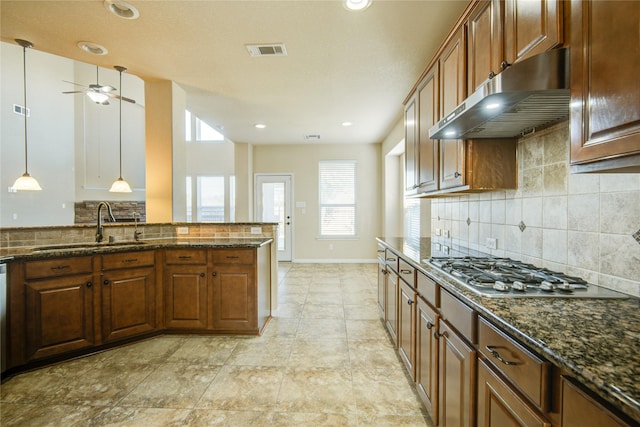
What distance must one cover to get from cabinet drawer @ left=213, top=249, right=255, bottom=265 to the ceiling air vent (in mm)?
1921

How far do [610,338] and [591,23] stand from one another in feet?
3.12

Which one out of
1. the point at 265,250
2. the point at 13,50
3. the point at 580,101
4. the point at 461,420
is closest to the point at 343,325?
the point at 265,250

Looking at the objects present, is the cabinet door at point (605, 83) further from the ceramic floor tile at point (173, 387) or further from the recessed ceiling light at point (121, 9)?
the recessed ceiling light at point (121, 9)

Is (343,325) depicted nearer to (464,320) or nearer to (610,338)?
(464,320)

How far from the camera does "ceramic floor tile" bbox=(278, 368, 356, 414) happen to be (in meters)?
1.80

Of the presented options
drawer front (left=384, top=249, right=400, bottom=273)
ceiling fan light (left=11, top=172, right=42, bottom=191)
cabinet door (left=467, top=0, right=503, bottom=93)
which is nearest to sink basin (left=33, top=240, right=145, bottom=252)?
ceiling fan light (left=11, top=172, right=42, bottom=191)

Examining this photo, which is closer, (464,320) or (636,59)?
(636,59)

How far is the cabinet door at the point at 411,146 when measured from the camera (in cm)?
265

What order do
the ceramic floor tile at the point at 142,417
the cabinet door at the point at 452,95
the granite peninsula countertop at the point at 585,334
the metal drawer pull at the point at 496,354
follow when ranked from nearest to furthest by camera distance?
the granite peninsula countertop at the point at 585,334, the metal drawer pull at the point at 496,354, the ceramic floor tile at the point at 142,417, the cabinet door at the point at 452,95

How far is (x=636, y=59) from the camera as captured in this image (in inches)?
29.5

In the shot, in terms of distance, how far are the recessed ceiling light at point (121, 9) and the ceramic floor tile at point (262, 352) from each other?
2.89m

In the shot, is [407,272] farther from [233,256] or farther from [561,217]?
[233,256]

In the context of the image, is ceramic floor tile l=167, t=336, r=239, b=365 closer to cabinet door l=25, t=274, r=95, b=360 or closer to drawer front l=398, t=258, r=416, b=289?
cabinet door l=25, t=274, r=95, b=360

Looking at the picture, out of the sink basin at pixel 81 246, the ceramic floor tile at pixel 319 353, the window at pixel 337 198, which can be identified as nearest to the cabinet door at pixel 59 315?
the sink basin at pixel 81 246
